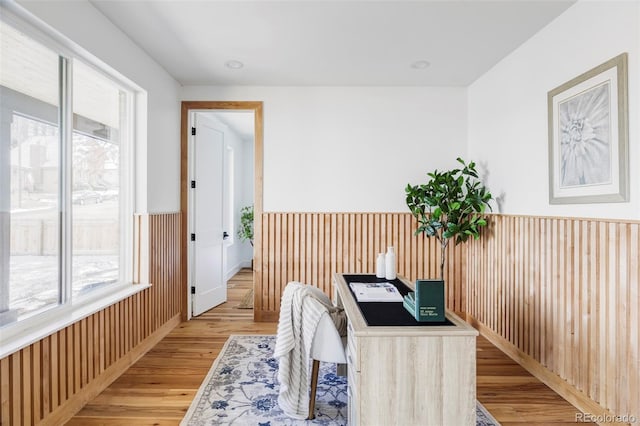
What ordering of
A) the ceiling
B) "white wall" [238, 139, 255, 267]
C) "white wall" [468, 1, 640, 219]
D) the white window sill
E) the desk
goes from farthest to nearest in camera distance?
"white wall" [238, 139, 255, 267] < the ceiling < "white wall" [468, 1, 640, 219] < the white window sill < the desk

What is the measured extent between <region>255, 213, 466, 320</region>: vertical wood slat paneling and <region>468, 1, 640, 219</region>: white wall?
112cm

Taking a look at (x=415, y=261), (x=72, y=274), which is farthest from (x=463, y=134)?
(x=72, y=274)

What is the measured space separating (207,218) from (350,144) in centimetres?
191

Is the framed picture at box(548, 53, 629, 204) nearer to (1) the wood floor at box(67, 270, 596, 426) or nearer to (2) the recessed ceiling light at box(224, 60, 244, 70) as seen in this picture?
(1) the wood floor at box(67, 270, 596, 426)

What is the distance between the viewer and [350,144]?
392 centimetres

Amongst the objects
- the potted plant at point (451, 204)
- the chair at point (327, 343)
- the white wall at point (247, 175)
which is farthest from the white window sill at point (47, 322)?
the white wall at point (247, 175)

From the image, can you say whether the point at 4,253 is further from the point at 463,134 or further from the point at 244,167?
the point at 244,167

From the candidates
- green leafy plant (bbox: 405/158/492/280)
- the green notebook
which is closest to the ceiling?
green leafy plant (bbox: 405/158/492/280)

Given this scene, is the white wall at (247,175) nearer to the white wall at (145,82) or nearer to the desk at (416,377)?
the white wall at (145,82)

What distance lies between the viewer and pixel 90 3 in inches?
90.6

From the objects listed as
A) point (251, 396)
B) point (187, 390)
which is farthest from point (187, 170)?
point (251, 396)

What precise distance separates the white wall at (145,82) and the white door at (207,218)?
25 cm

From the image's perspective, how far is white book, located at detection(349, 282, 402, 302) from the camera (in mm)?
2062

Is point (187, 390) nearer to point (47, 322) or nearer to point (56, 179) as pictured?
point (47, 322)
